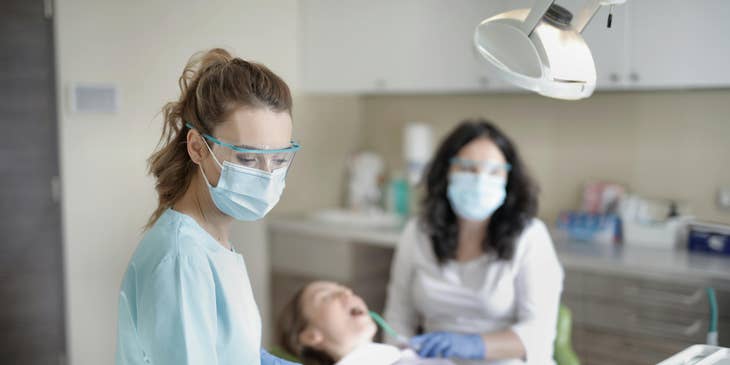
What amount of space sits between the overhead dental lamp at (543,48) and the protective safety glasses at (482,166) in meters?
0.73

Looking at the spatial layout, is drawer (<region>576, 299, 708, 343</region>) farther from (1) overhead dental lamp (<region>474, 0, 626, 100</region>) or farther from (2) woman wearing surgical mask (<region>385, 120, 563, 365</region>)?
(1) overhead dental lamp (<region>474, 0, 626, 100</region>)

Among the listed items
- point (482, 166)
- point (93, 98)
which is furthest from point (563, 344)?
point (93, 98)

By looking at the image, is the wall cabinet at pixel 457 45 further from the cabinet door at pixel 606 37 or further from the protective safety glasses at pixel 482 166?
the protective safety glasses at pixel 482 166

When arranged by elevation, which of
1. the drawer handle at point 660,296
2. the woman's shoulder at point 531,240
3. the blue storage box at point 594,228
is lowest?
the drawer handle at point 660,296

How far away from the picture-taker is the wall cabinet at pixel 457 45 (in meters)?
1.44

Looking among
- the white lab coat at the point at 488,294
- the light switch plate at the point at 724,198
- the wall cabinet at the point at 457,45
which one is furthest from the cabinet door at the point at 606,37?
the light switch plate at the point at 724,198

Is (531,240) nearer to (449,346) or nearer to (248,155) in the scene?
(449,346)

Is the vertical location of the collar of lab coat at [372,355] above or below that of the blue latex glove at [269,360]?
below

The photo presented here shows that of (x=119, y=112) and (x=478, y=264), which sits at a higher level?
(x=119, y=112)

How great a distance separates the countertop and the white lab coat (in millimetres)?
450

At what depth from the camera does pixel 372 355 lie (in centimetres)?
156

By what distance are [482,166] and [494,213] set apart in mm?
150

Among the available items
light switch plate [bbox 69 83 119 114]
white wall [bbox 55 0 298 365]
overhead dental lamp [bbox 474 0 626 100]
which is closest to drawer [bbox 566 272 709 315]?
overhead dental lamp [bbox 474 0 626 100]

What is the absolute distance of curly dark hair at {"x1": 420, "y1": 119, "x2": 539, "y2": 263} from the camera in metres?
1.98
